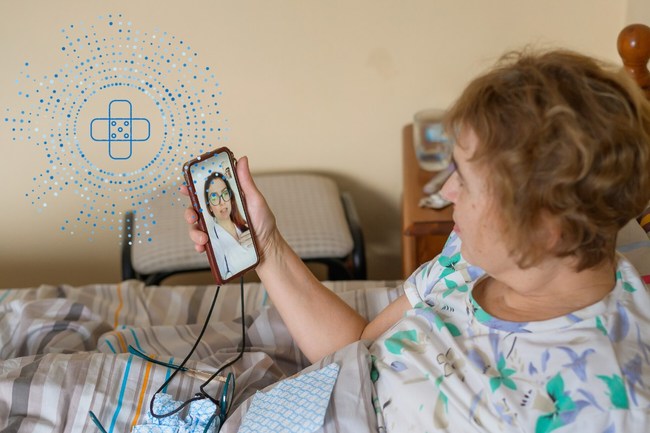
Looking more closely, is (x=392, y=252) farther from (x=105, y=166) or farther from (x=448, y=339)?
(x=448, y=339)

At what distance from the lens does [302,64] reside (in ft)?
6.61

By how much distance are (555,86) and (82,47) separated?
1368 millimetres

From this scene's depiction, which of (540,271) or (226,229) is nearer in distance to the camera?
(540,271)

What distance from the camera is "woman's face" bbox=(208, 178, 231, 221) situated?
118 cm

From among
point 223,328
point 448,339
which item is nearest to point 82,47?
point 223,328

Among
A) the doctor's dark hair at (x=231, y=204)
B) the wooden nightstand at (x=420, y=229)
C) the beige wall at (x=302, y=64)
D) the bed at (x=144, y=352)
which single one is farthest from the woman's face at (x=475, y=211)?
the beige wall at (x=302, y=64)

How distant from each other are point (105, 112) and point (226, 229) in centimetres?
93

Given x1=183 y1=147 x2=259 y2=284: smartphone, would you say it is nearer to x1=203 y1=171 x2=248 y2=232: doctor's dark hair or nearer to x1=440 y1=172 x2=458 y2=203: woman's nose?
x1=203 y1=171 x2=248 y2=232: doctor's dark hair

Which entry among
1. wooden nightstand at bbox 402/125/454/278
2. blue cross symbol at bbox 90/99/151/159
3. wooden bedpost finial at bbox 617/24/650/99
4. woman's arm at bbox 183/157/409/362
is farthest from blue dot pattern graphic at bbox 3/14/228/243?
wooden bedpost finial at bbox 617/24/650/99

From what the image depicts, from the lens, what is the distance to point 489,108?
3.00ft

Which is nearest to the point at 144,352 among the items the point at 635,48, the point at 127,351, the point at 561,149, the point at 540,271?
the point at 127,351

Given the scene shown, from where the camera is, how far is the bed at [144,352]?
113 cm

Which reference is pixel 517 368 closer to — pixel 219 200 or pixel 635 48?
pixel 219 200

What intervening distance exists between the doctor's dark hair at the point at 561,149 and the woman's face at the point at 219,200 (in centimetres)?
40
